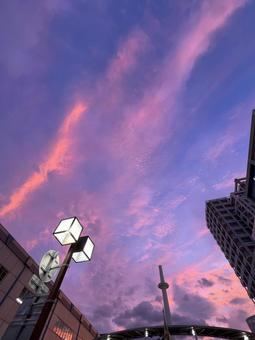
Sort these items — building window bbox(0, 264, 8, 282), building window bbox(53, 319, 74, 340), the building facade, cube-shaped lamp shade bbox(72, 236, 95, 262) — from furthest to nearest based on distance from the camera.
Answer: building window bbox(53, 319, 74, 340) < building window bbox(0, 264, 8, 282) < the building facade < cube-shaped lamp shade bbox(72, 236, 95, 262)

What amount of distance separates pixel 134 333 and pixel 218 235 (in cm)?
6715

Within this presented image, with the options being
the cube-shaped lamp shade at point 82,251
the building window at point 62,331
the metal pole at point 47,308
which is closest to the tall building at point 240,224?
the building window at point 62,331

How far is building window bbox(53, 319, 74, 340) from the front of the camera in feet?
81.1

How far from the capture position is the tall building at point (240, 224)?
183ft

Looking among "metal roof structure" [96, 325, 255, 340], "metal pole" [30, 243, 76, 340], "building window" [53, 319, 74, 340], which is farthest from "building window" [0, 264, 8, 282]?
"metal roof structure" [96, 325, 255, 340]

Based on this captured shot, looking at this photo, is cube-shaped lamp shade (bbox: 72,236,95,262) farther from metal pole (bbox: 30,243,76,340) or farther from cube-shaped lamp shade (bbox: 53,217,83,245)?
metal pole (bbox: 30,243,76,340)

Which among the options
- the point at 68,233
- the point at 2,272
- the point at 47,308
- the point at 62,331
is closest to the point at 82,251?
the point at 68,233

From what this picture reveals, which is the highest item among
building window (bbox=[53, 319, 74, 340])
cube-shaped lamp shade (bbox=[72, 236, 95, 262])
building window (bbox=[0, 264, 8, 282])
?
building window (bbox=[53, 319, 74, 340])

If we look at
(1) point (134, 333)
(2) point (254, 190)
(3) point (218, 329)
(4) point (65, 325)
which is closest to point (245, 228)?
(2) point (254, 190)

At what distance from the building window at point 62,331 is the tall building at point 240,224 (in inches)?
1805

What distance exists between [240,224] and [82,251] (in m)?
79.9

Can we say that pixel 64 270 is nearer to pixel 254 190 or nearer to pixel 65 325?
pixel 65 325

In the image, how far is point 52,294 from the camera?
4.90 m

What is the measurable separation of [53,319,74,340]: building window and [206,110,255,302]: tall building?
4585 cm
